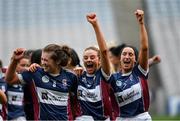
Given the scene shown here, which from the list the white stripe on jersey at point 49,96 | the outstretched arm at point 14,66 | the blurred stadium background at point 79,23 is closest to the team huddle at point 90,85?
the white stripe on jersey at point 49,96

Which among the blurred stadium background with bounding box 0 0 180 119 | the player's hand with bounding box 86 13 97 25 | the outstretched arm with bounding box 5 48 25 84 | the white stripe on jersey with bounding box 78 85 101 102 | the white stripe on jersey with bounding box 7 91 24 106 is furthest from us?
the blurred stadium background with bounding box 0 0 180 119

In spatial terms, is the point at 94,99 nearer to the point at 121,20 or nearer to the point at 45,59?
the point at 45,59

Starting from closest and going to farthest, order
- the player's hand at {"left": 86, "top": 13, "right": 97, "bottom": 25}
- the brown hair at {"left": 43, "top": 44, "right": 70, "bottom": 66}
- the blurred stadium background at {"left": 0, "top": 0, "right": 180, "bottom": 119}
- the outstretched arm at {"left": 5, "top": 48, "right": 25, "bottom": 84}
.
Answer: the outstretched arm at {"left": 5, "top": 48, "right": 25, "bottom": 84}
the player's hand at {"left": 86, "top": 13, "right": 97, "bottom": 25}
the brown hair at {"left": 43, "top": 44, "right": 70, "bottom": 66}
the blurred stadium background at {"left": 0, "top": 0, "right": 180, "bottom": 119}

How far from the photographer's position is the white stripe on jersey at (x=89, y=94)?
780 cm

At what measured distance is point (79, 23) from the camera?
1067 inches

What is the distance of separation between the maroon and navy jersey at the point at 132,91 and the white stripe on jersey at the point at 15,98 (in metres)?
1.85

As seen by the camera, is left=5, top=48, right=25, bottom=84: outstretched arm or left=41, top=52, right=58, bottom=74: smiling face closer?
left=5, top=48, right=25, bottom=84: outstretched arm

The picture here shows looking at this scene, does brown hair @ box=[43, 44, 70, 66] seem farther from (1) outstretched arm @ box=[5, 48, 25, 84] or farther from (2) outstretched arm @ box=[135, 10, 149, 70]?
(2) outstretched arm @ box=[135, 10, 149, 70]

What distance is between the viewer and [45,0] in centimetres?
2759

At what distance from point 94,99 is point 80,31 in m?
19.5

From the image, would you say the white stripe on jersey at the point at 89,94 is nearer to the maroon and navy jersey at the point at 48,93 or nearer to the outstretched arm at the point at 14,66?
the maroon and navy jersey at the point at 48,93

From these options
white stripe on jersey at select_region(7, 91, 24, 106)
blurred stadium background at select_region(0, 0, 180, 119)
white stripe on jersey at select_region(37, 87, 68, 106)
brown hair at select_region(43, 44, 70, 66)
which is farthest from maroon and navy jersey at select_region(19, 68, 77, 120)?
blurred stadium background at select_region(0, 0, 180, 119)

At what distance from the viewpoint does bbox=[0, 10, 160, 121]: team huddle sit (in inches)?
294

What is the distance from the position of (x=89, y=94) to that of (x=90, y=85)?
111 millimetres
